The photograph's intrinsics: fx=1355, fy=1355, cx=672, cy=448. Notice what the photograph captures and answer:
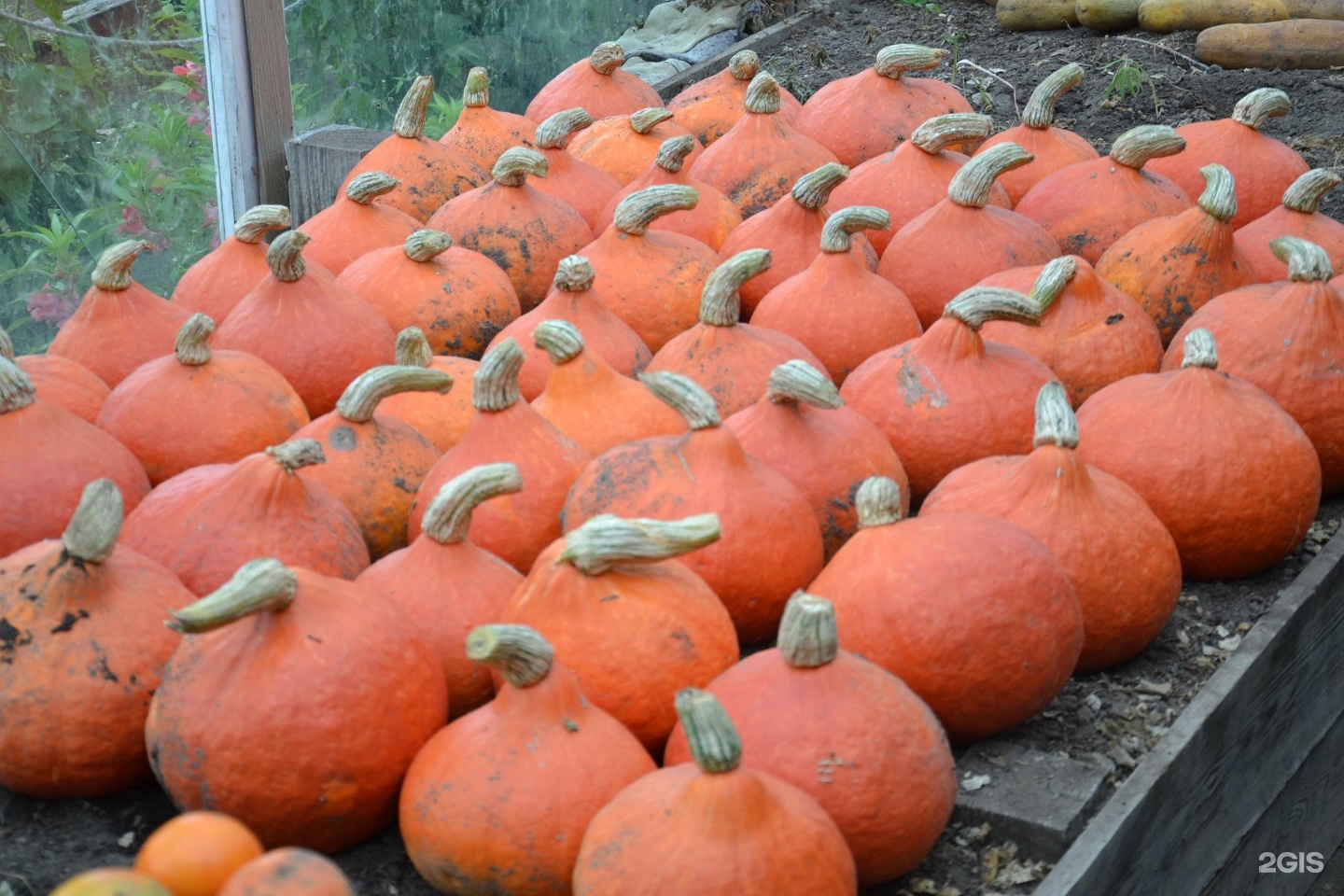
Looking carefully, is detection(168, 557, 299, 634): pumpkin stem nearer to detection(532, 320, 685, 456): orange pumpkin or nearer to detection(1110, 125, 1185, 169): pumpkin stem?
detection(532, 320, 685, 456): orange pumpkin

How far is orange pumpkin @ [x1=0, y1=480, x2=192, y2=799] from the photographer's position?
2037 millimetres

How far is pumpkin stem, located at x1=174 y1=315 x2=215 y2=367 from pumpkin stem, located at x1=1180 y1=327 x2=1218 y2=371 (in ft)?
6.53

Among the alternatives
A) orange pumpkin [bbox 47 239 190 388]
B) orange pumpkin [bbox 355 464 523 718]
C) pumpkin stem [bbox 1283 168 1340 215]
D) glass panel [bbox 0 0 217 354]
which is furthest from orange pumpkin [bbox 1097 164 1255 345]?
glass panel [bbox 0 0 217 354]

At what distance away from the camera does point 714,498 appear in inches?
93.7

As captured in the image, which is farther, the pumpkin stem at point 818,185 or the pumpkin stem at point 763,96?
the pumpkin stem at point 763,96

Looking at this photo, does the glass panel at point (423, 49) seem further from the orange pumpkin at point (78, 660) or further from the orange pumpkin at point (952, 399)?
the orange pumpkin at point (78, 660)

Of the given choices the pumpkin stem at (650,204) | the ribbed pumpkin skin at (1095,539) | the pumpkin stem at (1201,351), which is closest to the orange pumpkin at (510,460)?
the ribbed pumpkin skin at (1095,539)

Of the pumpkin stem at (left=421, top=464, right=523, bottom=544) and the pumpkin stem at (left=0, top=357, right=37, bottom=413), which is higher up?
the pumpkin stem at (left=0, top=357, right=37, bottom=413)

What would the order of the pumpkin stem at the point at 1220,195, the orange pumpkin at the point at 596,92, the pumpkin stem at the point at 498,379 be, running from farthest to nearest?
1. the orange pumpkin at the point at 596,92
2. the pumpkin stem at the point at 1220,195
3. the pumpkin stem at the point at 498,379

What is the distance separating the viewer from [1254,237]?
3.65 metres

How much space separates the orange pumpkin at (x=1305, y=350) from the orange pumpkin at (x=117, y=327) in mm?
2447

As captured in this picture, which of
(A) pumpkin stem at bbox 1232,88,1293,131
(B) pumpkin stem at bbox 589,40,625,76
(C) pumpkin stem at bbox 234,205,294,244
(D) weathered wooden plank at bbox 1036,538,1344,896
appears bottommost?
(D) weathered wooden plank at bbox 1036,538,1344,896

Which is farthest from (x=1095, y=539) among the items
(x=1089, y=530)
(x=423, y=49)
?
(x=423, y=49)

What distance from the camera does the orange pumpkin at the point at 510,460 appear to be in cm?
252
